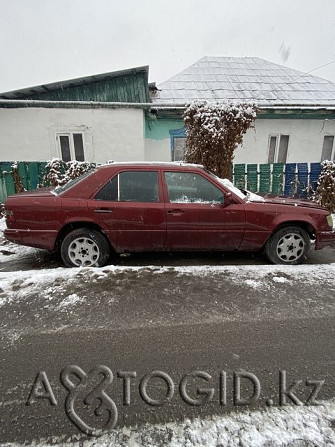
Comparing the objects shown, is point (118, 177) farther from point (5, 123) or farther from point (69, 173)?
point (5, 123)

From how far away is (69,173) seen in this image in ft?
24.5

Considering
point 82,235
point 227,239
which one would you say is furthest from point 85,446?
point 227,239

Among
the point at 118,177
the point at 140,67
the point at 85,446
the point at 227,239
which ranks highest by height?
the point at 140,67

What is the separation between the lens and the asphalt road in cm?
178

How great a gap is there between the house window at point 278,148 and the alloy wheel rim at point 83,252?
843cm

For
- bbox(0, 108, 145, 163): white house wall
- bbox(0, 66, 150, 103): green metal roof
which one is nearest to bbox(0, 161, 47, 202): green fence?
bbox(0, 108, 145, 163): white house wall

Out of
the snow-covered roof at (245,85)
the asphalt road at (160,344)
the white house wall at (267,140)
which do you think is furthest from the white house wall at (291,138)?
the asphalt road at (160,344)

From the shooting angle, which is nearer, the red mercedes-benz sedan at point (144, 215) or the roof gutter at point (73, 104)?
the red mercedes-benz sedan at point (144, 215)

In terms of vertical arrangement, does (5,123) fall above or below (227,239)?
above

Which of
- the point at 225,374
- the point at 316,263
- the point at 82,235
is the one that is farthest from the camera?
the point at 316,263

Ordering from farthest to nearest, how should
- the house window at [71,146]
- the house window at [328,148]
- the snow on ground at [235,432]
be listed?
the house window at [328,148], the house window at [71,146], the snow on ground at [235,432]

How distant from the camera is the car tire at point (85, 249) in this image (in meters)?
3.82

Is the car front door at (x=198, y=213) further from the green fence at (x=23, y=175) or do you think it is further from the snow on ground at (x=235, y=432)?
the green fence at (x=23, y=175)

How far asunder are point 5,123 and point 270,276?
9.10 m
